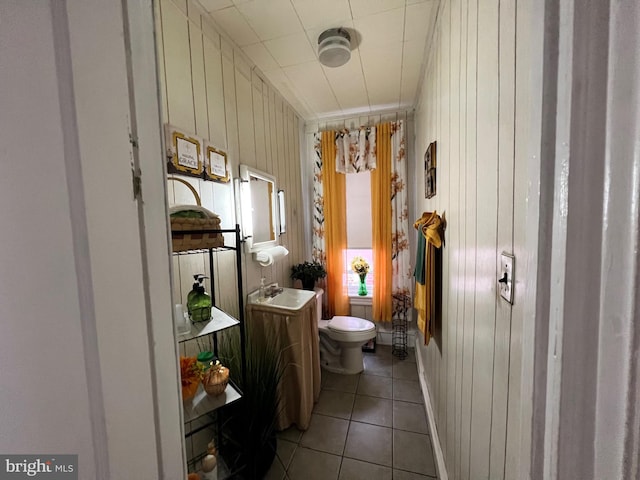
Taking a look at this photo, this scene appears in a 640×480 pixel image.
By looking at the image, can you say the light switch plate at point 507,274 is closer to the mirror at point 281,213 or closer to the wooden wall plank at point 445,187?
the wooden wall plank at point 445,187

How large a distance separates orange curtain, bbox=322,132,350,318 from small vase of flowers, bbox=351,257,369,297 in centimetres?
15

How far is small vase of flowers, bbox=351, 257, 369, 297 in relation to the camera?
9.36 ft

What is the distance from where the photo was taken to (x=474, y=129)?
845mm

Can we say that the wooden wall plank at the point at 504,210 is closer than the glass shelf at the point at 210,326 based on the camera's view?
Yes

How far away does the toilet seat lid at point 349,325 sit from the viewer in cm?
228

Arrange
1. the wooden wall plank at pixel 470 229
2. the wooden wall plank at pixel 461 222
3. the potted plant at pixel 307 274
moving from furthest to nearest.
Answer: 1. the potted plant at pixel 307 274
2. the wooden wall plank at pixel 461 222
3. the wooden wall plank at pixel 470 229

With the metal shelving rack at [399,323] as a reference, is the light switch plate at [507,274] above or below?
above

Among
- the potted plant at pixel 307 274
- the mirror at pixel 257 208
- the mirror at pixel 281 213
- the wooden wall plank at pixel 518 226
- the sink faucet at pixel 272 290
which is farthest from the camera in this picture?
the potted plant at pixel 307 274

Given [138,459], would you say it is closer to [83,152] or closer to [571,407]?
[83,152]

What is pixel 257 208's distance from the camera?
1.94m

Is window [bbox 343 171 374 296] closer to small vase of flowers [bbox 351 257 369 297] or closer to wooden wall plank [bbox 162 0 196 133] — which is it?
small vase of flowers [bbox 351 257 369 297]

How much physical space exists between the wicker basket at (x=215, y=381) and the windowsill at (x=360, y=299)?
1.95 meters

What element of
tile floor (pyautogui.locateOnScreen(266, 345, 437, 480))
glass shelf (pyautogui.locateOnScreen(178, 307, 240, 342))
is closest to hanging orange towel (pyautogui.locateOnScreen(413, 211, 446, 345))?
tile floor (pyautogui.locateOnScreen(266, 345, 437, 480))

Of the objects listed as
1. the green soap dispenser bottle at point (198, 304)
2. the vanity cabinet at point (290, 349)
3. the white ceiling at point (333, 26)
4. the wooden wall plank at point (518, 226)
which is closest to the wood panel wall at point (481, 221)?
the wooden wall plank at point (518, 226)
